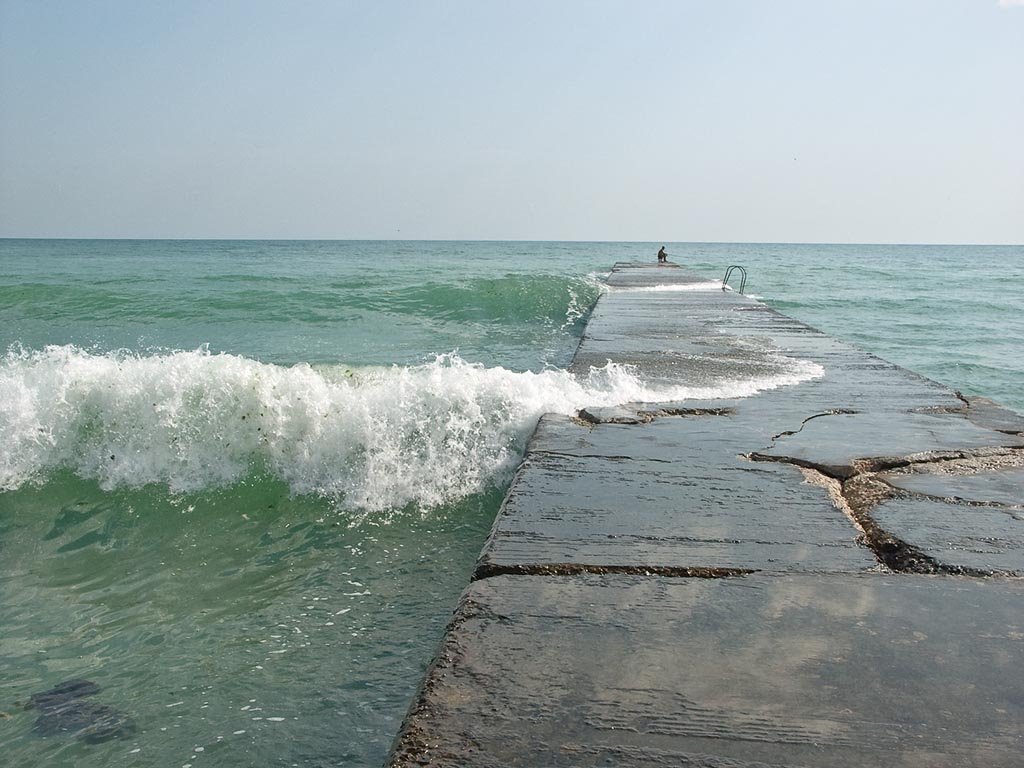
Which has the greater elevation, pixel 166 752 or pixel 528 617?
pixel 528 617

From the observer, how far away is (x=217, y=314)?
14.5 metres

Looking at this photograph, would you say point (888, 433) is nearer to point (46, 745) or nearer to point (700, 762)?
point (700, 762)

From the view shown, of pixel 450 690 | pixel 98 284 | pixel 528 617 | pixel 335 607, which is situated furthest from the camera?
pixel 98 284

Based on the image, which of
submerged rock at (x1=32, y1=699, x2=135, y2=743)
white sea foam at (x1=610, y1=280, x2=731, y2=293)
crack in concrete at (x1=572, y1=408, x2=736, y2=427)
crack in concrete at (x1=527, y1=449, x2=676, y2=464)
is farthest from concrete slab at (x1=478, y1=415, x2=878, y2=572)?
white sea foam at (x1=610, y1=280, x2=731, y2=293)

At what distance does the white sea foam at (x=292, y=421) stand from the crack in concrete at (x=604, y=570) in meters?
1.70

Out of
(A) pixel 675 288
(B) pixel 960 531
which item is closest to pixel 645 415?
(B) pixel 960 531

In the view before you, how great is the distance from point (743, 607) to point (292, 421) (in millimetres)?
3138

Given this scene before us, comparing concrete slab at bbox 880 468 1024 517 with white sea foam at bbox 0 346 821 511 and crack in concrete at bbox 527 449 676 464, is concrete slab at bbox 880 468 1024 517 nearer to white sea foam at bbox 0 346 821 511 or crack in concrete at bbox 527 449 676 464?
crack in concrete at bbox 527 449 676 464

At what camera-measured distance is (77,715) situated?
2229mm

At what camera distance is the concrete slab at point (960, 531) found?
2074 mm

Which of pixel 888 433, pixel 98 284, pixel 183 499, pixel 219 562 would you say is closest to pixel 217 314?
pixel 98 284

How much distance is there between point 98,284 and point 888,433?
21542mm

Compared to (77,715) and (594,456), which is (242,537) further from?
(594,456)

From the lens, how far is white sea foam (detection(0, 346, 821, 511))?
156 inches
